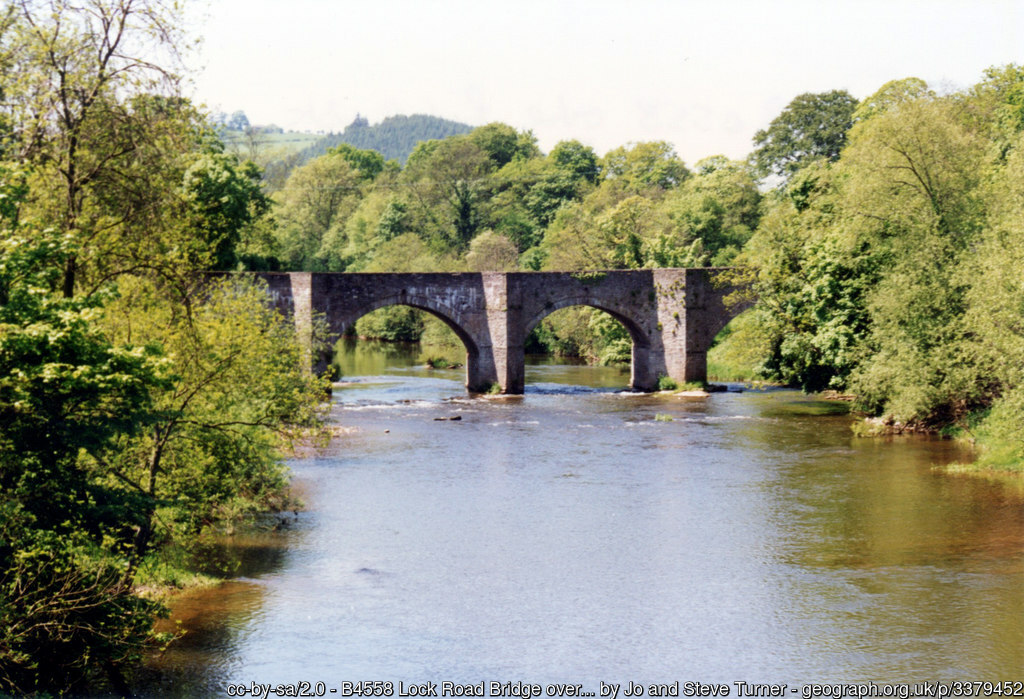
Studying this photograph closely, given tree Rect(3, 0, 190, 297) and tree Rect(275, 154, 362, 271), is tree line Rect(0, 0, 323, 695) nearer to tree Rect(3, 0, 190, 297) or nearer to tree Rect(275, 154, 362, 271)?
tree Rect(3, 0, 190, 297)

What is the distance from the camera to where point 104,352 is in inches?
566

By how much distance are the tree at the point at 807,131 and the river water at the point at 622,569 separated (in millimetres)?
42862

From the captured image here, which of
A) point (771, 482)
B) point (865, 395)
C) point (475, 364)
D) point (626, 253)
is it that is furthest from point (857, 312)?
point (626, 253)

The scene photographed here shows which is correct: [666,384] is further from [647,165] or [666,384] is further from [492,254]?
[647,165]

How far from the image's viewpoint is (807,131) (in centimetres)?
7488

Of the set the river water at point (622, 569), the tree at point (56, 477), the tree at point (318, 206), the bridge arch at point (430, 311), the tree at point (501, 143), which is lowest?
the river water at point (622, 569)

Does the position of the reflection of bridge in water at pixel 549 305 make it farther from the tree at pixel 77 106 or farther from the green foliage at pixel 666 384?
the tree at pixel 77 106

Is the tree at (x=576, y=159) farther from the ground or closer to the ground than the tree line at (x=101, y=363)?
farther from the ground

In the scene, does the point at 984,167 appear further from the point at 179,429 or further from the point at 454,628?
the point at 179,429

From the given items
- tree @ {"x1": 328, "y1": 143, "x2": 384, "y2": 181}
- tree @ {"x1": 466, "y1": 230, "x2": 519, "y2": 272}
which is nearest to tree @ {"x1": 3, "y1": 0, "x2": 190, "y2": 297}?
tree @ {"x1": 466, "y1": 230, "x2": 519, "y2": 272}

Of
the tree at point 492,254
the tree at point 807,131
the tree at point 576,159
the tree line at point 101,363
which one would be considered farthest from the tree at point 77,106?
the tree at point 576,159

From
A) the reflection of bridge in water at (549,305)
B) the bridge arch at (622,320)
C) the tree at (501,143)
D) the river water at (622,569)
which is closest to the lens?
the river water at (622,569)

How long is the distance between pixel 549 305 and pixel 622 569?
28278 mm

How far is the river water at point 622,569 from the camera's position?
1642cm
